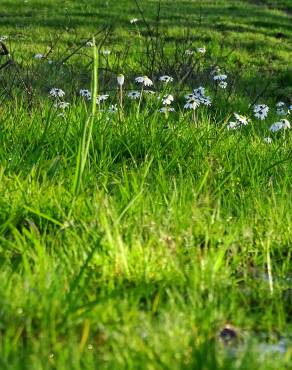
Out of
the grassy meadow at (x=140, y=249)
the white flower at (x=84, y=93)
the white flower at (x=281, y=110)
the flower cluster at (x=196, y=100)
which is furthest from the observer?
the white flower at (x=281, y=110)

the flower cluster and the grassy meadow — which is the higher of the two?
the grassy meadow

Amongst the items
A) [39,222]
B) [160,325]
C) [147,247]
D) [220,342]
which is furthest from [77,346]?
[39,222]

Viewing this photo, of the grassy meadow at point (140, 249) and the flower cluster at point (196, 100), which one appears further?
the flower cluster at point (196, 100)

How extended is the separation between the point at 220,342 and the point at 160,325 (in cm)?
20

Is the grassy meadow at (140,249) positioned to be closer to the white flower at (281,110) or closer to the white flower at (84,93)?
the white flower at (84,93)

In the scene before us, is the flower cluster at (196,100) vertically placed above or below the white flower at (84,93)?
above

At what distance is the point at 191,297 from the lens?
2.35 m

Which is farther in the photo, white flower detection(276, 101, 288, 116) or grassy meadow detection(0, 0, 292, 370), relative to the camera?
white flower detection(276, 101, 288, 116)

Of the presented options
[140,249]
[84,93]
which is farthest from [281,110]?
[140,249]

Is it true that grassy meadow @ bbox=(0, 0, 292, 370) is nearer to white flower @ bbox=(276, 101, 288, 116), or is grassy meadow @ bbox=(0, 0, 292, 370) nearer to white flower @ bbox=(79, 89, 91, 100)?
white flower @ bbox=(79, 89, 91, 100)

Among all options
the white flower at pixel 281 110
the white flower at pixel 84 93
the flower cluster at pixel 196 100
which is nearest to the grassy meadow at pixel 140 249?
the flower cluster at pixel 196 100

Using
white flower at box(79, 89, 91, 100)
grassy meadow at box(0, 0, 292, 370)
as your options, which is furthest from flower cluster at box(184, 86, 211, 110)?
white flower at box(79, 89, 91, 100)

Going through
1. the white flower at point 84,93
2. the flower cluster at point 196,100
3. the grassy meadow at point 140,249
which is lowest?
the white flower at point 84,93

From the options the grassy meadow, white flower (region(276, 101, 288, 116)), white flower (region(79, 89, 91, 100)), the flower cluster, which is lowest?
white flower (region(276, 101, 288, 116))
